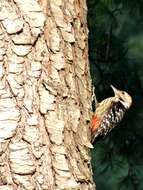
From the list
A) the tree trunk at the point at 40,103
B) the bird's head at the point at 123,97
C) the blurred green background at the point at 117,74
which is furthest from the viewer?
the blurred green background at the point at 117,74

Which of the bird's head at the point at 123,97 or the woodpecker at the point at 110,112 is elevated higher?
the bird's head at the point at 123,97

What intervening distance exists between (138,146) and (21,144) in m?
2.93

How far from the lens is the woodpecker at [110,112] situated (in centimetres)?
374

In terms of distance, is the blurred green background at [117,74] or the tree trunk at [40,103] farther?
the blurred green background at [117,74]

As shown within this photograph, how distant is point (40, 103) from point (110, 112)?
6.88 ft

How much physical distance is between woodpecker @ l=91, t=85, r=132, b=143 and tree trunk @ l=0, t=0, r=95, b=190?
1250 mm

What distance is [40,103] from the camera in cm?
217

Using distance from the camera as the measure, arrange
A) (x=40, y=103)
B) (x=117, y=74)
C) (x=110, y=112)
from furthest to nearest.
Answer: (x=117, y=74), (x=110, y=112), (x=40, y=103)

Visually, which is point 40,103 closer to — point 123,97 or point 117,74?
point 123,97

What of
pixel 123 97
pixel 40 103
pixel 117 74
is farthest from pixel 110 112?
pixel 40 103

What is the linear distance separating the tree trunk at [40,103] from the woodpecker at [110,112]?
49.2 inches

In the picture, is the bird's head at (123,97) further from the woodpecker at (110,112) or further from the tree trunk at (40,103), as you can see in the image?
the tree trunk at (40,103)

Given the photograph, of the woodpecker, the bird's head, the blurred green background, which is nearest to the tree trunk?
the woodpecker

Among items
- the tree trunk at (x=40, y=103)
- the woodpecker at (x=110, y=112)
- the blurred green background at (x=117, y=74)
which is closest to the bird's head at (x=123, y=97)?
the woodpecker at (x=110, y=112)
